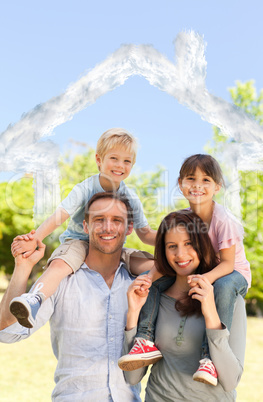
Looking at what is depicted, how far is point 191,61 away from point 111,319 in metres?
2.14

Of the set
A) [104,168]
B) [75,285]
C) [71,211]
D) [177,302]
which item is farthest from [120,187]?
[177,302]

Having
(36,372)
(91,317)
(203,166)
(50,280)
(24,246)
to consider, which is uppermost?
(203,166)

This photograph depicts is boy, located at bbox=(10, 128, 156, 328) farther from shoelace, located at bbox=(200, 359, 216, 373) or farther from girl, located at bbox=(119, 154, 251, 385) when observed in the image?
shoelace, located at bbox=(200, 359, 216, 373)

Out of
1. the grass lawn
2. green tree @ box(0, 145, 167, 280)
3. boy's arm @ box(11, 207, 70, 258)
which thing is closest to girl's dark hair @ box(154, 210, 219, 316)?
boy's arm @ box(11, 207, 70, 258)

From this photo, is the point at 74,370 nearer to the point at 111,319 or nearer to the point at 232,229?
the point at 111,319

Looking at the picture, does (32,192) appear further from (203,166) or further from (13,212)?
(203,166)

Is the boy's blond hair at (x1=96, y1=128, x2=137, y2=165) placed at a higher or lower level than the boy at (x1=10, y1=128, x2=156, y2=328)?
higher

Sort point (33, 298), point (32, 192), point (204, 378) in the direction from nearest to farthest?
point (204, 378)
point (33, 298)
point (32, 192)

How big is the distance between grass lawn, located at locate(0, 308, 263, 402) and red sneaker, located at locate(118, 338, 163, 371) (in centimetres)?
828

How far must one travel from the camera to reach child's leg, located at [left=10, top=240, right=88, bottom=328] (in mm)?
2590

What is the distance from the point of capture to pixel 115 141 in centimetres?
361

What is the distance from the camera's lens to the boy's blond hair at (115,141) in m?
3.61

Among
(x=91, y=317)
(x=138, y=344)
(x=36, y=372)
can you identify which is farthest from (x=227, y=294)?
(x=36, y=372)

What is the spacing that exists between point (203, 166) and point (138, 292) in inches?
41.9
